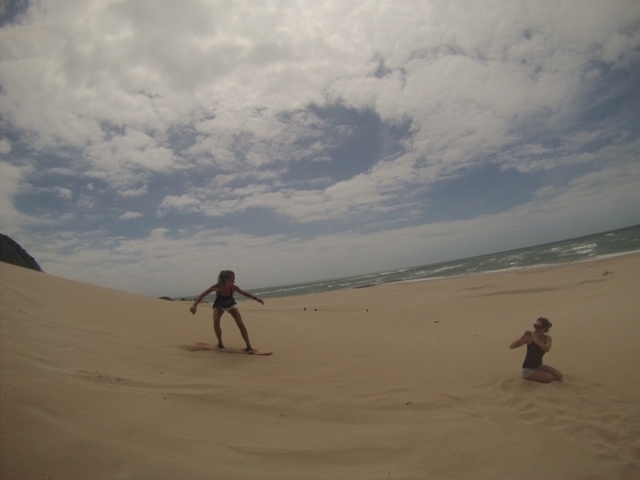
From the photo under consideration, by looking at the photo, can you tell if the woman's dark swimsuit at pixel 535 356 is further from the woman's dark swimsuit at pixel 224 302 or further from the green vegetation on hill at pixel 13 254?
the green vegetation on hill at pixel 13 254

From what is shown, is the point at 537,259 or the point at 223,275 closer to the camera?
the point at 223,275

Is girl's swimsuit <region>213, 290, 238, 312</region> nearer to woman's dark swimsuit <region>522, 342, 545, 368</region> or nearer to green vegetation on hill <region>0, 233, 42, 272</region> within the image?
woman's dark swimsuit <region>522, 342, 545, 368</region>

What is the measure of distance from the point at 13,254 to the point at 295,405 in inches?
1004

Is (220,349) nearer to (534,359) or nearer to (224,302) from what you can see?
(224,302)

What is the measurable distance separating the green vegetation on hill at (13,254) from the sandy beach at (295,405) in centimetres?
1700

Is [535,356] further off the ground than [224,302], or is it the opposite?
[224,302]

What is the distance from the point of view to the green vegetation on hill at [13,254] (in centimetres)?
2080

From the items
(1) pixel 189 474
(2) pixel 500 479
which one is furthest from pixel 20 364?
(2) pixel 500 479

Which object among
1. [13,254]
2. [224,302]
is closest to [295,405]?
[224,302]

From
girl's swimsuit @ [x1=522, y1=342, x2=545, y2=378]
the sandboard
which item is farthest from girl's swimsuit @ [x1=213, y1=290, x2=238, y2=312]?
girl's swimsuit @ [x1=522, y1=342, x2=545, y2=378]

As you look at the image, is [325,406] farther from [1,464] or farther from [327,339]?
[327,339]

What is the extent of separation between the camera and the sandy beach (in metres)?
2.88

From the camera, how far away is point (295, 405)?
14.5 ft

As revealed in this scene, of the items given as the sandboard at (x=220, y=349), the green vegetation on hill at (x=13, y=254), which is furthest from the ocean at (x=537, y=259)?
the sandboard at (x=220, y=349)
